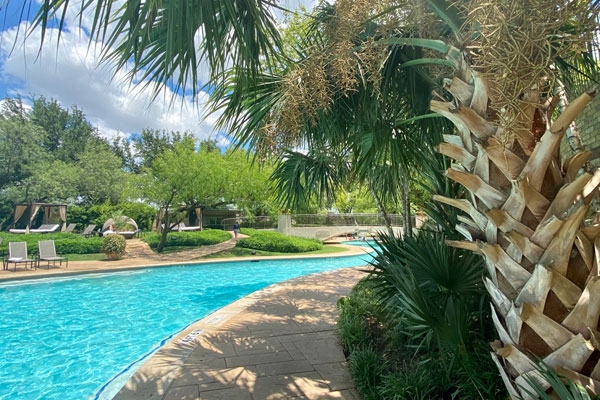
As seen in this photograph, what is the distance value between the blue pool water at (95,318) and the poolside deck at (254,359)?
136 cm

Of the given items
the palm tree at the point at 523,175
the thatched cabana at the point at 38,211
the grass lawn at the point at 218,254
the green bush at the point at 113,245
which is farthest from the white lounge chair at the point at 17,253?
the palm tree at the point at 523,175

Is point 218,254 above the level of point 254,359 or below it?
below

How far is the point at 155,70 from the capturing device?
10.8 feet

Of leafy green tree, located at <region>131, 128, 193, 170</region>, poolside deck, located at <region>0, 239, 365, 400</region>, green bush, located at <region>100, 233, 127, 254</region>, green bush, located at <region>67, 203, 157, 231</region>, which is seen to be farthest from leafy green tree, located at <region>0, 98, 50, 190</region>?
poolside deck, located at <region>0, 239, 365, 400</region>

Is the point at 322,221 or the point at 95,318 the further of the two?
the point at 322,221

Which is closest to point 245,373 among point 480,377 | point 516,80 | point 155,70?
point 480,377

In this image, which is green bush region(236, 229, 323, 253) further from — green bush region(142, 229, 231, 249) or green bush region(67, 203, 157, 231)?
green bush region(67, 203, 157, 231)

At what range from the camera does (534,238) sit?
72.9 inches

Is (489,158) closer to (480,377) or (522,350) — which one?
(522,350)

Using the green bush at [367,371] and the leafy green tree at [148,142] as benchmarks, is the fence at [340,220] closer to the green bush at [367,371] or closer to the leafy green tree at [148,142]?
the leafy green tree at [148,142]

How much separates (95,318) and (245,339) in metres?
5.61

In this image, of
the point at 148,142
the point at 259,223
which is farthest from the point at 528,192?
the point at 148,142

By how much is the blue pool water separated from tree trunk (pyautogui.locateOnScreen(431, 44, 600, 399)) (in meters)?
5.23

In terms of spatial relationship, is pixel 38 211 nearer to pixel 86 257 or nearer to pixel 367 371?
pixel 86 257
